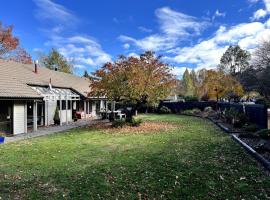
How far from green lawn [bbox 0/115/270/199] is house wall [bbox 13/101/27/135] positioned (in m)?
4.38

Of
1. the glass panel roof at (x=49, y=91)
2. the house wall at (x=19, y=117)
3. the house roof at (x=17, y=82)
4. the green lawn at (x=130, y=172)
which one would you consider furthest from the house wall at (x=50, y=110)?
the green lawn at (x=130, y=172)

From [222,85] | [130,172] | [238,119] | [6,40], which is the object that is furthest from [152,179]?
[6,40]

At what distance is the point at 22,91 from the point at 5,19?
2427 centimetres

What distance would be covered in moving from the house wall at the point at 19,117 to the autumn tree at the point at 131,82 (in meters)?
5.57

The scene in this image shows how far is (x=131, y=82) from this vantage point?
1950 cm

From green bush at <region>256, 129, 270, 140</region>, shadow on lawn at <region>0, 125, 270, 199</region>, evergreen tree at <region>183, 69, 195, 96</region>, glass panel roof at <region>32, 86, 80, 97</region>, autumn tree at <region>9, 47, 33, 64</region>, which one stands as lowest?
shadow on lawn at <region>0, 125, 270, 199</region>

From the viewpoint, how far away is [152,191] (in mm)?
6355

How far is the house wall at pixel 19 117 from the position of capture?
53.8 feet

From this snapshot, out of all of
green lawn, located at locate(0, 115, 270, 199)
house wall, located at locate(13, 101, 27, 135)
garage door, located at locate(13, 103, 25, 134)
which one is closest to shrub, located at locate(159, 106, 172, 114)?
house wall, located at locate(13, 101, 27, 135)

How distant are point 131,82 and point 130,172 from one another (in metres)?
12.0

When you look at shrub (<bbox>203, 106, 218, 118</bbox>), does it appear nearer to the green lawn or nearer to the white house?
the white house

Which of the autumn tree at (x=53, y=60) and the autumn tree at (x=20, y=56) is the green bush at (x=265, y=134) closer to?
the autumn tree at (x=20, y=56)

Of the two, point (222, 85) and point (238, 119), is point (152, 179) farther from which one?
point (222, 85)

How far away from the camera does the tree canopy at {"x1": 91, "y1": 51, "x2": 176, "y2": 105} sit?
1966 centimetres
